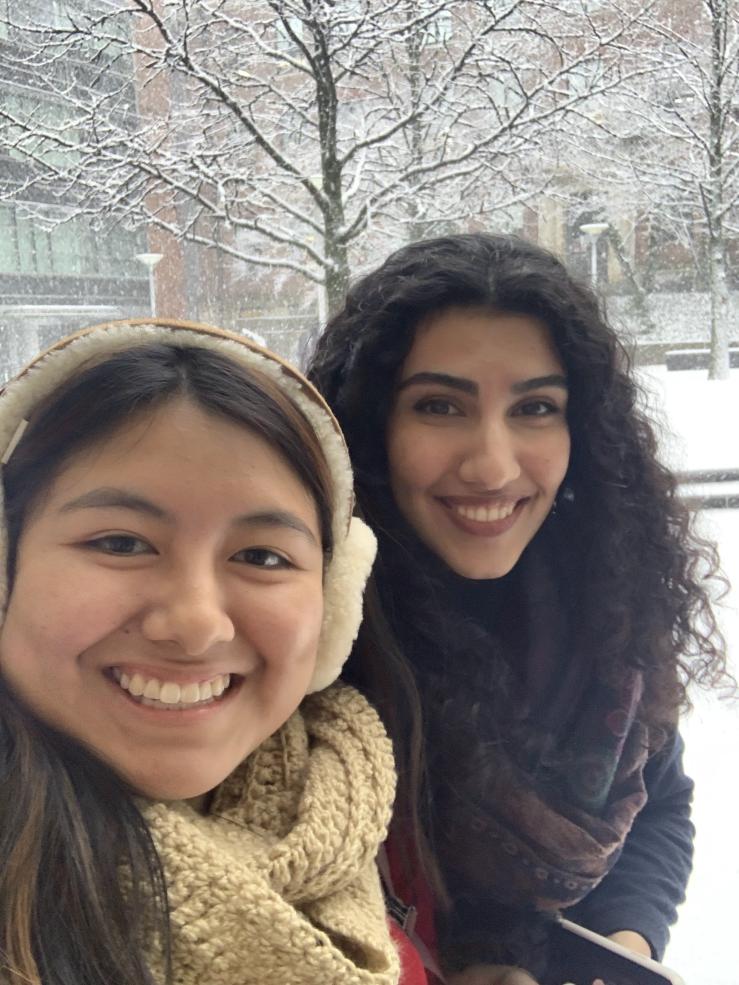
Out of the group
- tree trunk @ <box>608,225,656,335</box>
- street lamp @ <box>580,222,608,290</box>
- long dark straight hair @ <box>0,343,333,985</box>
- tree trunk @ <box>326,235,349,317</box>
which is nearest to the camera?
long dark straight hair @ <box>0,343,333,985</box>

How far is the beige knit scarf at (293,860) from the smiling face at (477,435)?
0.26m

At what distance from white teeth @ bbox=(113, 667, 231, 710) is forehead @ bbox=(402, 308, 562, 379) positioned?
1.56 ft

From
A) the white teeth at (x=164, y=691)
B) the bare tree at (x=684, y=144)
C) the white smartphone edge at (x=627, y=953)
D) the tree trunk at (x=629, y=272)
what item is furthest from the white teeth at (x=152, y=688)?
the bare tree at (x=684, y=144)

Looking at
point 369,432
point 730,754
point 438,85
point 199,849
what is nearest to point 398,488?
point 369,432

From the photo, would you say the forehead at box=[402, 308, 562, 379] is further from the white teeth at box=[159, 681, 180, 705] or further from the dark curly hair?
the white teeth at box=[159, 681, 180, 705]

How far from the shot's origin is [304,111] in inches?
79.4

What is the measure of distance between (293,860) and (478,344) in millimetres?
558

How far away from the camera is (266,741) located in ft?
2.31

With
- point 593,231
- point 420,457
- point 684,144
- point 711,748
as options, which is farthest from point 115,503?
point 684,144

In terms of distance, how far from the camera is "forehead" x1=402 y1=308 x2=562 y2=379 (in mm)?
917

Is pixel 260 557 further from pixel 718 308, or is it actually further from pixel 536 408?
pixel 718 308

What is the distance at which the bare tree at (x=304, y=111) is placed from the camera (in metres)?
1.67

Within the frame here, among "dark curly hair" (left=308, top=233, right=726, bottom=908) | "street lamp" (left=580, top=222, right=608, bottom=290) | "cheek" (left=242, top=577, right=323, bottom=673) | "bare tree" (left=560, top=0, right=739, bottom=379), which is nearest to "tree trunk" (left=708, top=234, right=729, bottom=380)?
"bare tree" (left=560, top=0, right=739, bottom=379)

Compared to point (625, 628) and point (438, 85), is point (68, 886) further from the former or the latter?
point (438, 85)
